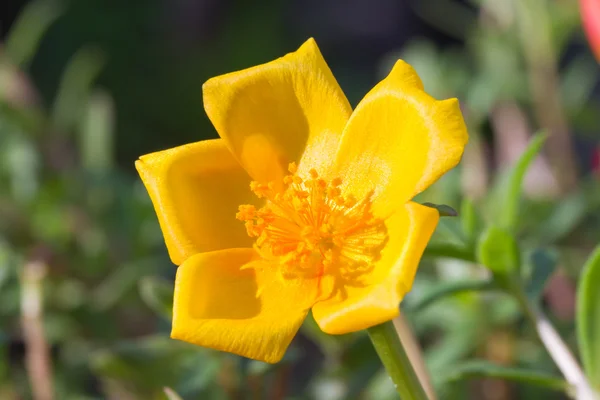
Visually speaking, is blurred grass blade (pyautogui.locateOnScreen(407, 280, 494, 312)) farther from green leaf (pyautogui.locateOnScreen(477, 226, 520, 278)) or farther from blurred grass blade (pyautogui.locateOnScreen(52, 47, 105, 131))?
blurred grass blade (pyautogui.locateOnScreen(52, 47, 105, 131))

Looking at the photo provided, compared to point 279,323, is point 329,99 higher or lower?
higher

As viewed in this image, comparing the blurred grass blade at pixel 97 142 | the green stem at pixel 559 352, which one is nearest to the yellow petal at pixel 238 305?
the green stem at pixel 559 352

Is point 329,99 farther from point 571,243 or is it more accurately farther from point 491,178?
point 491,178

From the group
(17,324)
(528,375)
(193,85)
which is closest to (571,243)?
(528,375)

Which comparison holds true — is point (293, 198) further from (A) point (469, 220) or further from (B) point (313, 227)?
(A) point (469, 220)

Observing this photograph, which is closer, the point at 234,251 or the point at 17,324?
the point at 234,251

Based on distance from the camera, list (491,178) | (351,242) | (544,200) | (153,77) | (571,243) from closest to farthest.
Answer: (351,242) < (544,200) < (571,243) < (491,178) < (153,77)
